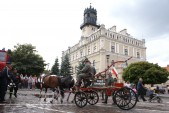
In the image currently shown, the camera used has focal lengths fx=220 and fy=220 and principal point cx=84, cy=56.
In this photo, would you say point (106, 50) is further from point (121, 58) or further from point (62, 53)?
point (62, 53)

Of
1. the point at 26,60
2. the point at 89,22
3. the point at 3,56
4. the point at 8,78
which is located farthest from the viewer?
the point at 89,22

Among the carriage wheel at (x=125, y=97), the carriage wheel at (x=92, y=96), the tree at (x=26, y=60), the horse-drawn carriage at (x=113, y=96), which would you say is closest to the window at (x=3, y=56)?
the horse-drawn carriage at (x=113, y=96)

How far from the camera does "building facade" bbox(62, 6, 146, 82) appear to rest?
64.9 metres

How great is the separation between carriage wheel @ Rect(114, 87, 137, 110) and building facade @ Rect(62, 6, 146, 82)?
50684 mm

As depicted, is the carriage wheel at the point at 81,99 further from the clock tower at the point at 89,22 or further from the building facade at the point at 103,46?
the clock tower at the point at 89,22

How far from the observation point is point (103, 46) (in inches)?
2549

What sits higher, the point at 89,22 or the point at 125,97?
the point at 89,22

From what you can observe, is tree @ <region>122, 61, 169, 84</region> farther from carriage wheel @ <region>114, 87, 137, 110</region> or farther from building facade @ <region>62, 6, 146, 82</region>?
carriage wheel @ <region>114, 87, 137, 110</region>

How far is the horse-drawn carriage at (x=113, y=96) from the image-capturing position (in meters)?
9.59

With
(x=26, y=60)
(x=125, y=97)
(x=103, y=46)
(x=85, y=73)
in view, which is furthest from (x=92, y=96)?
(x=103, y=46)

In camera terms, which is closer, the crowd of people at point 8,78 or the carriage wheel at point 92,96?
the carriage wheel at point 92,96

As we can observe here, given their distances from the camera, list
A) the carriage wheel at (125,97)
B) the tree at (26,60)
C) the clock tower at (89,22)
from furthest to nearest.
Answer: the clock tower at (89,22)
the tree at (26,60)
the carriage wheel at (125,97)

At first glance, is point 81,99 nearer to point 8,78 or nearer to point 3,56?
point 8,78

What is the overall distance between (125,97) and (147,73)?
3273 centimetres
